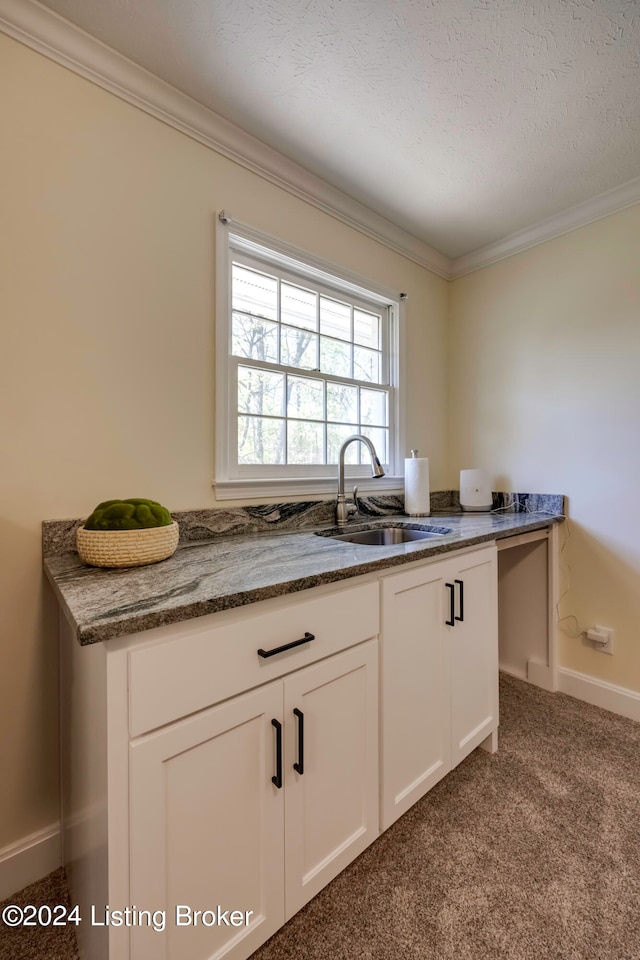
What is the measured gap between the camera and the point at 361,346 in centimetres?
213

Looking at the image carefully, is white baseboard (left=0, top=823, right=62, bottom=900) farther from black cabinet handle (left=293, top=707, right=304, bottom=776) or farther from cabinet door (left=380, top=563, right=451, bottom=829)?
cabinet door (left=380, top=563, right=451, bottom=829)

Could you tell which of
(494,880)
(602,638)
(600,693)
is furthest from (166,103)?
(600,693)

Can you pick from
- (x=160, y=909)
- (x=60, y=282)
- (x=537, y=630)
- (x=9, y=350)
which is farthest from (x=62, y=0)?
(x=537, y=630)

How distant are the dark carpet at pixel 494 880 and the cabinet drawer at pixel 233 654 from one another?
671 millimetres

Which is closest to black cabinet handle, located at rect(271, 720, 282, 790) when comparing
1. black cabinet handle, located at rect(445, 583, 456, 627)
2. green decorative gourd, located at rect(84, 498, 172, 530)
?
green decorative gourd, located at rect(84, 498, 172, 530)

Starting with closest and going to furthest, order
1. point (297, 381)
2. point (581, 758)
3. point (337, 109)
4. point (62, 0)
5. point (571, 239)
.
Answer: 1. point (62, 0)
2. point (337, 109)
3. point (581, 758)
4. point (297, 381)
5. point (571, 239)

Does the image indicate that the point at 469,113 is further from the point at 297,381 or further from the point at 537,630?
the point at 537,630

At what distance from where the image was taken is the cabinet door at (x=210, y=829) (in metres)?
0.71

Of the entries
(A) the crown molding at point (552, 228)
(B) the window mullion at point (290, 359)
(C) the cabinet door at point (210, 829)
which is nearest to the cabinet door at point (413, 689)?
(C) the cabinet door at point (210, 829)

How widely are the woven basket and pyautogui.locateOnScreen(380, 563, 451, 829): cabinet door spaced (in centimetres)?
66

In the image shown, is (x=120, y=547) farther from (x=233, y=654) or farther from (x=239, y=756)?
(x=239, y=756)

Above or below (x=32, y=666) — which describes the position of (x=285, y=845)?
below

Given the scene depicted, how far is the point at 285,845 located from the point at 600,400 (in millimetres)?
2158

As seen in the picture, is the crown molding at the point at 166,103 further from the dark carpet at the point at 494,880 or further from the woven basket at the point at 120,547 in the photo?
the dark carpet at the point at 494,880
